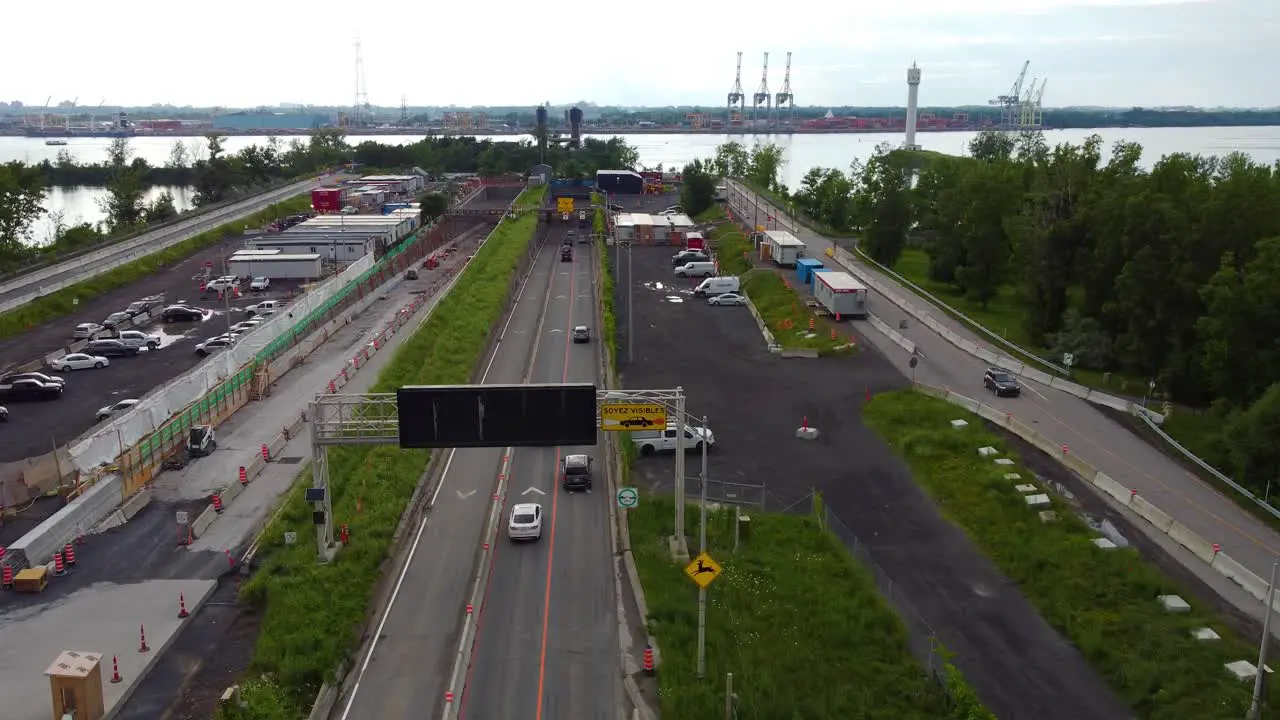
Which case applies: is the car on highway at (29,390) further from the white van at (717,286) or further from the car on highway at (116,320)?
the white van at (717,286)

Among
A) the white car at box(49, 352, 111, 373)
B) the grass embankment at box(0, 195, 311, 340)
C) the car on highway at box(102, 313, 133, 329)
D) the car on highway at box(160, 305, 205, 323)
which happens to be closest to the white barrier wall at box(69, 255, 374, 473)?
the car on highway at box(160, 305, 205, 323)

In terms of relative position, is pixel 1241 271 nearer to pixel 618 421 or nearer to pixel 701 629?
pixel 618 421

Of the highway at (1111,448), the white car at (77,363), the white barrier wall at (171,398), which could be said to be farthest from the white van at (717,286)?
the white car at (77,363)

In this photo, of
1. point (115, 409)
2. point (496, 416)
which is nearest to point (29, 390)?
point (115, 409)

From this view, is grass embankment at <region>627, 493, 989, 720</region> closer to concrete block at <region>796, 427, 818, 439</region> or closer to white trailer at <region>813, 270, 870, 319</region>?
concrete block at <region>796, 427, 818, 439</region>

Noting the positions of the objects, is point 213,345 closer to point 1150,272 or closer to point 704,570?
point 704,570
